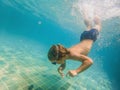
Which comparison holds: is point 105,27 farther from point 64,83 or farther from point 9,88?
point 9,88

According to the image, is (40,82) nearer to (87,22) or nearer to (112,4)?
(87,22)

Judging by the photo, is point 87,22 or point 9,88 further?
point 87,22

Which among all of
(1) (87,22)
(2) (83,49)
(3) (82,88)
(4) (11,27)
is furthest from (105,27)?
(4) (11,27)

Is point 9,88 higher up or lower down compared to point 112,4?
lower down

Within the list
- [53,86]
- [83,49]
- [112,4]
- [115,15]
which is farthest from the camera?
[115,15]

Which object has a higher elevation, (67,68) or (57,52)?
(67,68)

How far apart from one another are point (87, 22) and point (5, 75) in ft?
22.8

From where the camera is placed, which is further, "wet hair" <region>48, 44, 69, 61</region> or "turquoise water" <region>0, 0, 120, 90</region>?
"turquoise water" <region>0, 0, 120, 90</region>

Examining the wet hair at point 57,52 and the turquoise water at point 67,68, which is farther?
the turquoise water at point 67,68

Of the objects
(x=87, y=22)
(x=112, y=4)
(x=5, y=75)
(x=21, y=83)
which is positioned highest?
(x=112, y=4)

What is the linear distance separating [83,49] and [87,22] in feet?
18.7

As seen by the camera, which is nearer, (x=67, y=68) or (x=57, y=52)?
(x=57, y=52)

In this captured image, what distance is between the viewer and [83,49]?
5.88m

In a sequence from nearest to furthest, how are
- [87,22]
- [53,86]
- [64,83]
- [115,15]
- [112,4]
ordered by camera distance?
[53,86] < [64,83] < [87,22] < [112,4] < [115,15]
